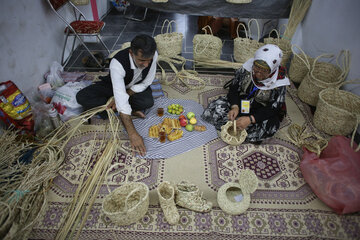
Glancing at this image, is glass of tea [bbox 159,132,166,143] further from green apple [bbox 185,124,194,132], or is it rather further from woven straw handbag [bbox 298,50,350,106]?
woven straw handbag [bbox 298,50,350,106]

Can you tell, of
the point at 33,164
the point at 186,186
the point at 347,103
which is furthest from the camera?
the point at 347,103

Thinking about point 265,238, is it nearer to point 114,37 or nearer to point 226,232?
point 226,232

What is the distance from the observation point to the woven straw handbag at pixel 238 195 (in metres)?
1.85

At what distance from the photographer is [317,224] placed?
1.86 metres

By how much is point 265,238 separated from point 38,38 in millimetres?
3685

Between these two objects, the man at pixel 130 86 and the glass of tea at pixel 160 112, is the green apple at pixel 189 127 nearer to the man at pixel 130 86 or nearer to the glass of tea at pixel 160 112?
the glass of tea at pixel 160 112

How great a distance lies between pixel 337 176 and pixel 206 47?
2.66 m

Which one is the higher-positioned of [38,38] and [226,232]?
[38,38]

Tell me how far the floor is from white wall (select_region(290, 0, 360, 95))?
1.30m

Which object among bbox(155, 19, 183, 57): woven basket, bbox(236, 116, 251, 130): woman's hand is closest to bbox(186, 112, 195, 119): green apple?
bbox(236, 116, 251, 130): woman's hand

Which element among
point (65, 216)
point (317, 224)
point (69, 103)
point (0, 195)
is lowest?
point (317, 224)

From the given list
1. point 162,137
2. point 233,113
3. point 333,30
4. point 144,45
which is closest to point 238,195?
point 233,113

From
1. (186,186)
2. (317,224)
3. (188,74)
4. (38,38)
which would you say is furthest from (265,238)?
(38,38)

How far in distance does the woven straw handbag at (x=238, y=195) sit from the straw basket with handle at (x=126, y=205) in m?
0.65
